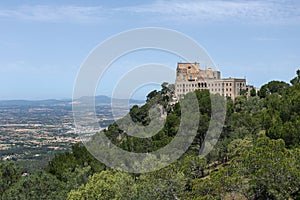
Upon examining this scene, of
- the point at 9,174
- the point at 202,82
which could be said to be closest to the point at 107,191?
the point at 9,174

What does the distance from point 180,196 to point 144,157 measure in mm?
6652

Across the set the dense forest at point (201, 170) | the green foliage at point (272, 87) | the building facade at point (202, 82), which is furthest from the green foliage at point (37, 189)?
the green foliage at point (272, 87)

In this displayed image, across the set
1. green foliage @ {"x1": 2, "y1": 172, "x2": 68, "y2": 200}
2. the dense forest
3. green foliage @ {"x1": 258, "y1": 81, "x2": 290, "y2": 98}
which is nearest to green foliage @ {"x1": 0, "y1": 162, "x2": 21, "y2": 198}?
the dense forest

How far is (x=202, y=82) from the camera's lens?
50.7 m

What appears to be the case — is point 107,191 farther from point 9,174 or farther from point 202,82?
point 202,82

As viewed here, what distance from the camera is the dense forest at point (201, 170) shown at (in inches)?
694

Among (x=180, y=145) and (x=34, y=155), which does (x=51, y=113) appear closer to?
(x=34, y=155)

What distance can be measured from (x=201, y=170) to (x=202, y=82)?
91.6ft

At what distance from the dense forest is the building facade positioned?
1635cm

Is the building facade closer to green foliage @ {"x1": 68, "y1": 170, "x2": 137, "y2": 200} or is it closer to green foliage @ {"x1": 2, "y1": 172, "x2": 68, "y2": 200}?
green foliage @ {"x1": 2, "y1": 172, "x2": 68, "y2": 200}

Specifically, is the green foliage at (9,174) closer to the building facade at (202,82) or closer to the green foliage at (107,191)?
the green foliage at (107,191)

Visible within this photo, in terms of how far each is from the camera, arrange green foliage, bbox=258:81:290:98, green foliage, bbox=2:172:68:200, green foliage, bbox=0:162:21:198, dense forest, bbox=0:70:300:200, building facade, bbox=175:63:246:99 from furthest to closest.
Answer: building facade, bbox=175:63:246:99
green foliage, bbox=258:81:290:98
green foliage, bbox=0:162:21:198
green foliage, bbox=2:172:68:200
dense forest, bbox=0:70:300:200

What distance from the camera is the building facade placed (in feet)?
163

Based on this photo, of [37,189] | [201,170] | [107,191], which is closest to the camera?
[107,191]
